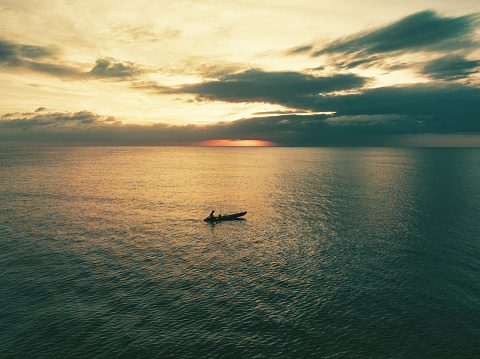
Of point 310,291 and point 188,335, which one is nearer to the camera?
point 188,335

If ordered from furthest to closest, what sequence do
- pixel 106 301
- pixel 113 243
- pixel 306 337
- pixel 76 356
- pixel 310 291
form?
pixel 113 243, pixel 310 291, pixel 106 301, pixel 306 337, pixel 76 356

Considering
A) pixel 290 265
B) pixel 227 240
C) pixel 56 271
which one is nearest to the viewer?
pixel 56 271

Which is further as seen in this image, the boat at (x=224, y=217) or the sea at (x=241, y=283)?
the boat at (x=224, y=217)

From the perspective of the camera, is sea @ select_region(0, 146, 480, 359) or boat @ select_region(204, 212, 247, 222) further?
boat @ select_region(204, 212, 247, 222)

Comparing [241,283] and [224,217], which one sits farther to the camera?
[224,217]

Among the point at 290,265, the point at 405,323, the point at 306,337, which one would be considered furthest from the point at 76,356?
the point at 405,323

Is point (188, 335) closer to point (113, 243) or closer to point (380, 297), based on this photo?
point (380, 297)

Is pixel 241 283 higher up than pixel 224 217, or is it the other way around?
pixel 224 217
